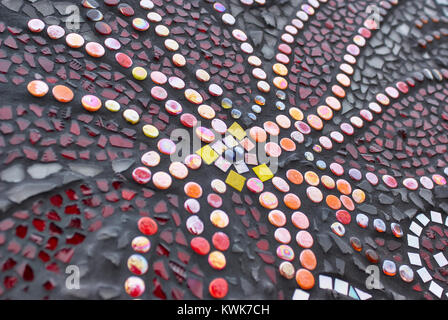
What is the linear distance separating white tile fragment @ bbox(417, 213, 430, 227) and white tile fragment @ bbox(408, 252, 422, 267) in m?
0.05

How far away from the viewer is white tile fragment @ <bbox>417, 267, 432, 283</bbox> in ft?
1.68

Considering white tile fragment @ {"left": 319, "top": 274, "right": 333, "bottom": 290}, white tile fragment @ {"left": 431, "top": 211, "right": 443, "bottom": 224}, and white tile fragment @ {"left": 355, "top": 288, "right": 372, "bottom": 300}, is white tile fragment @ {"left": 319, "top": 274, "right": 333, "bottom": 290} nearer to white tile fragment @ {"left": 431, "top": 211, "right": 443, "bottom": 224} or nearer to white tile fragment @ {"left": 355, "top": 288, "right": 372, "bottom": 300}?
white tile fragment @ {"left": 355, "top": 288, "right": 372, "bottom": 300}

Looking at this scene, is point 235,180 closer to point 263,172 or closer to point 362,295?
point 263,172

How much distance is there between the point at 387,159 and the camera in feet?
2.01

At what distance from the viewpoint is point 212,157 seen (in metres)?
0.52

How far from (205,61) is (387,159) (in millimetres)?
302

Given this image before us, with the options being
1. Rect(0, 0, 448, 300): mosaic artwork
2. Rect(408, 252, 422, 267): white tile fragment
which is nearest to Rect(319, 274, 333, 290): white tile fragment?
Rect(0, 0, 448, 300): mosaic artwork

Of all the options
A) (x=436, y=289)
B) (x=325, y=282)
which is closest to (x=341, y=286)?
(x=325, y=282)

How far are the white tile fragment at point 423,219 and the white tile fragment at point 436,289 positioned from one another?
8cm

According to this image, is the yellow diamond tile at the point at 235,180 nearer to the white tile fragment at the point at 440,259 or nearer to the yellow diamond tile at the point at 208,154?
the yellow diamond tile at the point at 208,154

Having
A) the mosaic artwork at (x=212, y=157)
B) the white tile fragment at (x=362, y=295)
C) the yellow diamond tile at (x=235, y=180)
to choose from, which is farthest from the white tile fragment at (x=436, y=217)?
the yellow diamond tile at (x=235, y=180)

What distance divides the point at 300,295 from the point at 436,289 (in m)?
0.18
